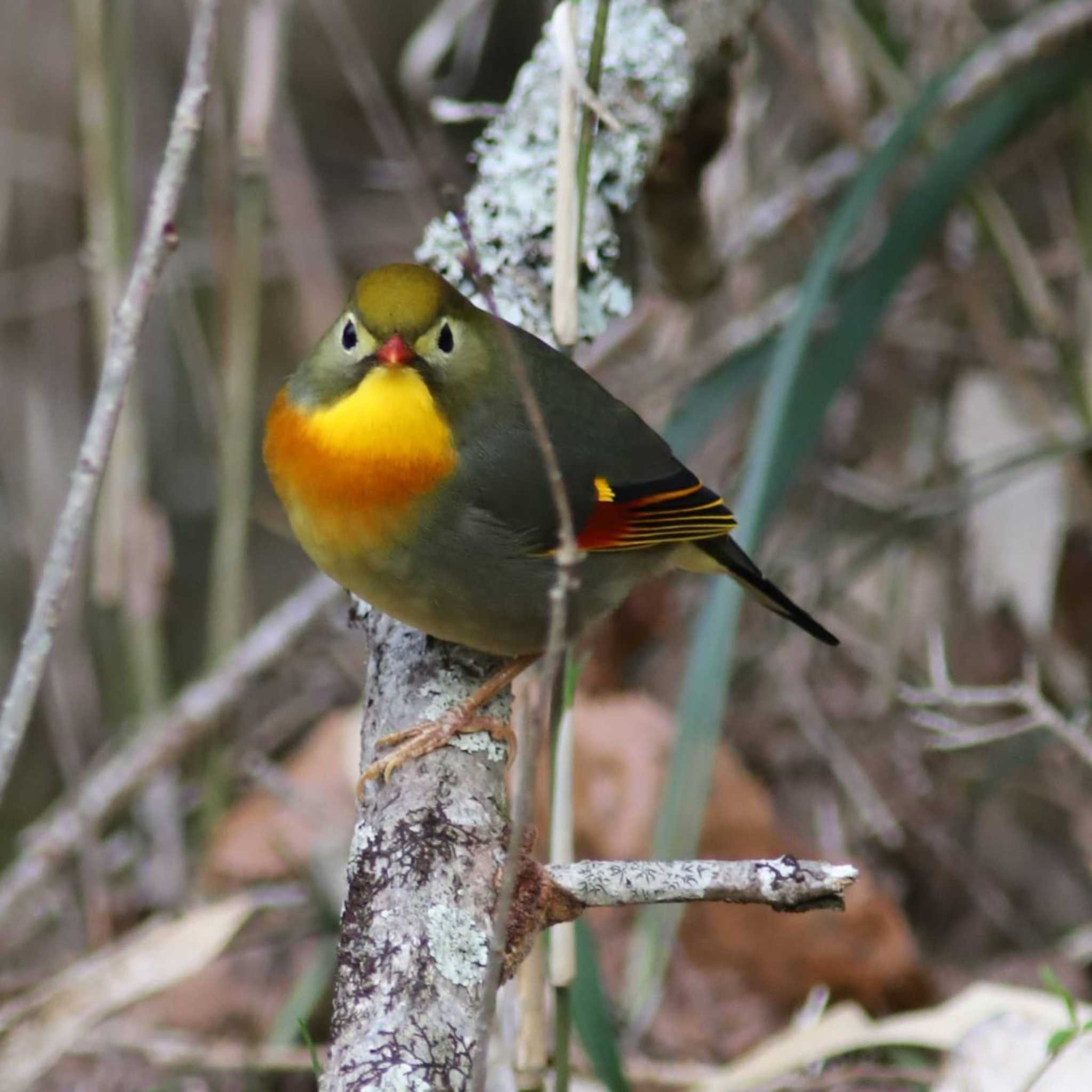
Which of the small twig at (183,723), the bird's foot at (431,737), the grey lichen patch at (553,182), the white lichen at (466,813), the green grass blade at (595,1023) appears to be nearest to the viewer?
the white lichen at (466,813)

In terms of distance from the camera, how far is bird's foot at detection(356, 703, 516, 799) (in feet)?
7.80

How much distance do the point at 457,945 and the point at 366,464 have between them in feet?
3.38

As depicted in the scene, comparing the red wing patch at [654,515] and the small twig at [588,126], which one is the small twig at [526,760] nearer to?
the small twig at [588,126]

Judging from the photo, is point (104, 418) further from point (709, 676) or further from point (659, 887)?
point (709, 676)

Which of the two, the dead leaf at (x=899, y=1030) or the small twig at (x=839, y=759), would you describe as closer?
the dead leaf at (x=899, y=1030)

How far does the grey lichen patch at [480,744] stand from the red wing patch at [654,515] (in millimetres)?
564

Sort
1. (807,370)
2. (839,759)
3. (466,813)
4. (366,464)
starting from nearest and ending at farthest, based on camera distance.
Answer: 1. (466,813)
2. (366,464)
3. (807,370)
4. (839,759)

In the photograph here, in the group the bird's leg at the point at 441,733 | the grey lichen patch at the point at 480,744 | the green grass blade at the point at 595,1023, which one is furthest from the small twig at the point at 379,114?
the green grass blade at the point at 595,1023

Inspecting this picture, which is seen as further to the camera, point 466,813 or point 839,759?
point 839,759

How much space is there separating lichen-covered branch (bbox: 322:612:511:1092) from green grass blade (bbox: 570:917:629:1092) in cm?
42

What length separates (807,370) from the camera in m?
3.56

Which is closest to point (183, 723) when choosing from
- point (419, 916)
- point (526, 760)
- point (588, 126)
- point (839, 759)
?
point (839, 759)

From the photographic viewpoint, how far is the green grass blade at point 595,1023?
102 inches

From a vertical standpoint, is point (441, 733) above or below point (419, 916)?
above
